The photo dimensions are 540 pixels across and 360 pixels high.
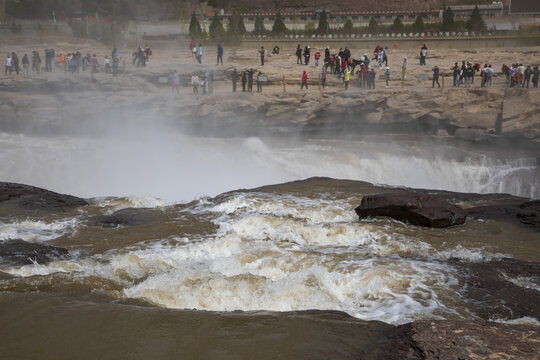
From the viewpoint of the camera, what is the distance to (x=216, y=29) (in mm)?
27609

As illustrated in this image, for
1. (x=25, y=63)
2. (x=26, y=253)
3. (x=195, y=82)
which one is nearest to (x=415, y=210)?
(x=26, y=253)

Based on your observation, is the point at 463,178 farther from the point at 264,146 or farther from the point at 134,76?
the point at 134,76

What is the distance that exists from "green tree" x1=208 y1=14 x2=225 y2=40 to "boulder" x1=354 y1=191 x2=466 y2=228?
65.1 ft

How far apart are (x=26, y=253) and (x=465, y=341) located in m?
5.58

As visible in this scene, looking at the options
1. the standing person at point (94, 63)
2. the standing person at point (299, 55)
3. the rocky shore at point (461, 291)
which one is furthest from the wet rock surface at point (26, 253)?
the standing person at point (299, 55)

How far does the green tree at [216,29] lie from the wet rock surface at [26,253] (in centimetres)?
2117

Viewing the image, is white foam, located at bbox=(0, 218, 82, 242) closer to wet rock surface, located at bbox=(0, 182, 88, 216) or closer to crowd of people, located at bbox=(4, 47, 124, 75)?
wet rock surface, located at bbox=(0, 182, 88, 216)

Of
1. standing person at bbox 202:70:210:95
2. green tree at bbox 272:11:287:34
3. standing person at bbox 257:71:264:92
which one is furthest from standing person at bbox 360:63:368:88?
green tree at bbox 272:11:287:34

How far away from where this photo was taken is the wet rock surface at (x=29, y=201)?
963cm

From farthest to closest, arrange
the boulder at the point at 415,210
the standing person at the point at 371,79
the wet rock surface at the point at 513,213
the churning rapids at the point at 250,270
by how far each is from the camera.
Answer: the standing person at the point at 371,79 → the wet rock surface at the point at 513,213 → the boulder at the point at 415,210 → the churning rapids at the point at 250,270

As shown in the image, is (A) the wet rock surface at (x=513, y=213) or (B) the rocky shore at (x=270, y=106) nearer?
(A) the wet rock surface at (x=513, y=213)

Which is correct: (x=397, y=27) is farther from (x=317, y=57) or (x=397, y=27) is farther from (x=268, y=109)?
(x=268, y=109)

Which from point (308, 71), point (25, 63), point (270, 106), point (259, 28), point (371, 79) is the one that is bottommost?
point (270, 106)

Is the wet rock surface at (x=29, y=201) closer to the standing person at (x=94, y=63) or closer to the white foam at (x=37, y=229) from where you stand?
the white foam at (x=37, y=229)
